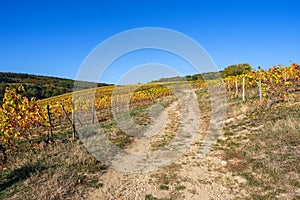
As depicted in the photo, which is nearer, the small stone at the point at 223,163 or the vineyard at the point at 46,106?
the small stone at the point at 223,163

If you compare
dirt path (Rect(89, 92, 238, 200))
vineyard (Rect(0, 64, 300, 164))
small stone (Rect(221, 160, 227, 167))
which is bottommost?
dirt path (Rect(89, 92, 238, 200))

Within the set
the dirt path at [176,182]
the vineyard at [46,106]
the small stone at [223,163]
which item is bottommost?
the dirt path at [176,182]

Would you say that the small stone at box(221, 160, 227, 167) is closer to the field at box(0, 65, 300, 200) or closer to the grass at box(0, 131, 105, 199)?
the field at box(0, 65, 300, 200)

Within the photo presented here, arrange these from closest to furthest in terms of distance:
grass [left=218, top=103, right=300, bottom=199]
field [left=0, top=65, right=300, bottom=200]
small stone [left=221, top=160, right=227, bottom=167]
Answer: grass [left=218, top=103, right=300, bottom=199] < field [left=0, top=65, right=300, bottom=200] < small stone [left=221, top=160, right=227, bottom=167]

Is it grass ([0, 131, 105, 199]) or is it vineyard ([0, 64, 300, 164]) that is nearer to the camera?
grass ([0, 131, 105, 199])

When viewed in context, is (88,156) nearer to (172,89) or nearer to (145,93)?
(145,93)

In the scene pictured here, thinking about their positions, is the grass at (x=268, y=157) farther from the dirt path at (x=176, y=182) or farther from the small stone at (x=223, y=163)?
the dirt path at (x=176, y=182)

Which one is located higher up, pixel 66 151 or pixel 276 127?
pixel 276 127

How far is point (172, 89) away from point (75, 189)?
3611 cm

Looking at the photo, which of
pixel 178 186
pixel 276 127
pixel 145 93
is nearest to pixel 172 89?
pixel 145 93

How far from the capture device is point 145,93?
2972 cm

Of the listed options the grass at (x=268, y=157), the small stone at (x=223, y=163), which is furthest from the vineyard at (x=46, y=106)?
the small stone at (x=223, y=163)

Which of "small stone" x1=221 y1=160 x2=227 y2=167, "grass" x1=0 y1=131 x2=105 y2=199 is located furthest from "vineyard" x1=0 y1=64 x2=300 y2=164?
"small stone" x1=221 y1=160 x2=227 y2=167

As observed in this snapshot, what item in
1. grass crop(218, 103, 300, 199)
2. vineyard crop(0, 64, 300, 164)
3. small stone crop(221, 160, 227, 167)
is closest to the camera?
grass crop(218, 103, 300, 199)
